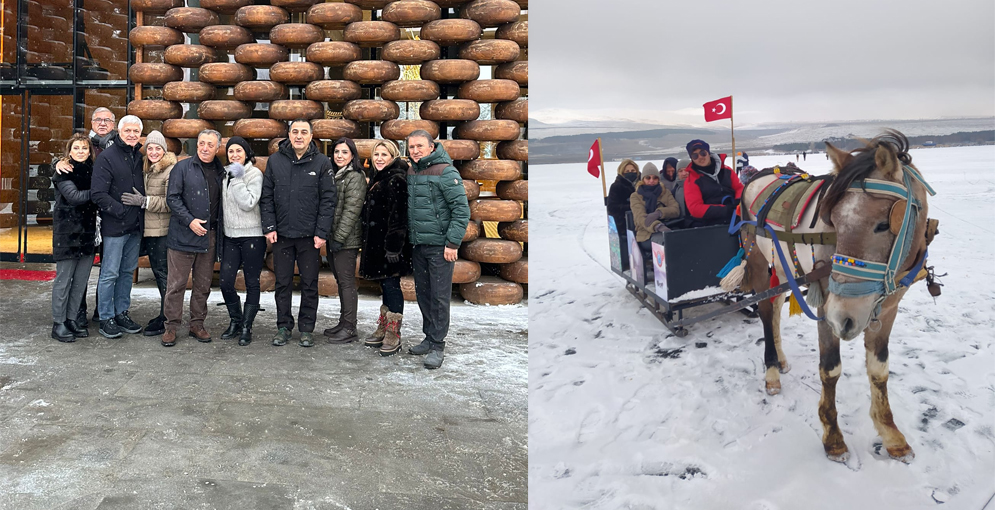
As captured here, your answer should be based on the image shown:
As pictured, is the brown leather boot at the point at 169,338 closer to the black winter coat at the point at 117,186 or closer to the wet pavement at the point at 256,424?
the wet pavement at the point at 256,424

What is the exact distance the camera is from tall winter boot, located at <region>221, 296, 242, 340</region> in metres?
4.03

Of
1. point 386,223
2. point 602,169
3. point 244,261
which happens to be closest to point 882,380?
point 602,169

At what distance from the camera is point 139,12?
549 centimetres

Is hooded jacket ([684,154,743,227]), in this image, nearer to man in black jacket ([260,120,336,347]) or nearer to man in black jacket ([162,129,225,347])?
man in black jacket ([260,120,336,347])

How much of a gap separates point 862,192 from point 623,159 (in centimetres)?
38

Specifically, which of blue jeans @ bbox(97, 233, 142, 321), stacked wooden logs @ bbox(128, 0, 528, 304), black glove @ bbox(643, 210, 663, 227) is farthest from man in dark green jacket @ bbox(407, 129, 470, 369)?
black glove @ bbox(643, 210, 663, 227)

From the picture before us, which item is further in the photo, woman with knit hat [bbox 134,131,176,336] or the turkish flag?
woman with knit hat [bbox 134,131,176,336]

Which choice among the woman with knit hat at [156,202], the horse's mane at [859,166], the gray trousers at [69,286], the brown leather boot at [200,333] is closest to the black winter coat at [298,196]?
the woman with knit hat at [156,202]

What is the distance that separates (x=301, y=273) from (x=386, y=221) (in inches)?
27.2

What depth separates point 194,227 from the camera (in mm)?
3754

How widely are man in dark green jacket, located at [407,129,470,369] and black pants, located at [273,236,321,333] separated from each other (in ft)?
2.26

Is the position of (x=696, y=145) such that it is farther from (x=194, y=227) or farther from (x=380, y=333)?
(x=194, y=227)

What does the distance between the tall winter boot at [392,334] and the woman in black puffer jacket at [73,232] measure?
177cm

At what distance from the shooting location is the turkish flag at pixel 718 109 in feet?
3.76
